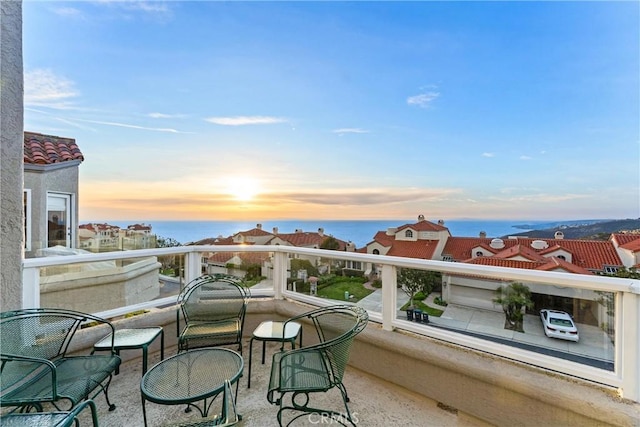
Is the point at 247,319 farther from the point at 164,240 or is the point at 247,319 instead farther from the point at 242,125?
the point at 242,125

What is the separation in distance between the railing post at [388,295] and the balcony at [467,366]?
1cm

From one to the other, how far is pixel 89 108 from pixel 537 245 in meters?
8.05

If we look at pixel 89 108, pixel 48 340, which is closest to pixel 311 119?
pixel 89 108

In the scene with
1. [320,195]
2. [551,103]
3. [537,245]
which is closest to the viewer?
[537,245]

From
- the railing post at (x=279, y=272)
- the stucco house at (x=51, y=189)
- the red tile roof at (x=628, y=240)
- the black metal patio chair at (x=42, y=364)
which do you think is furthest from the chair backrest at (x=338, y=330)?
the stucco house at (x=51, y=189)

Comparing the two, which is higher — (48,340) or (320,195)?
(320,195)

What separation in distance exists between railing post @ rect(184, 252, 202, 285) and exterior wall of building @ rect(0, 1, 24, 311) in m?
1.57

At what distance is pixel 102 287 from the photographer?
299 cm

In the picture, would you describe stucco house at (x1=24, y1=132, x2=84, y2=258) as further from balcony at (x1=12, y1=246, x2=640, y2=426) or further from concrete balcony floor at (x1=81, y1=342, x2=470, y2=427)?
concrete balcony floor at (x1=81, y1=342, x2=470, y2=427)

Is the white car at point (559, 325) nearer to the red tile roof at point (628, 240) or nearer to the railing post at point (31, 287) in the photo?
the red tile roof at point (628, 240)

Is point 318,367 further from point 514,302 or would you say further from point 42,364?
point 42,364

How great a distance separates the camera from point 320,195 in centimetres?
1101

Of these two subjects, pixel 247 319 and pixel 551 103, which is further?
pixel 551 103

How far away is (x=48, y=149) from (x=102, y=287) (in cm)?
502
